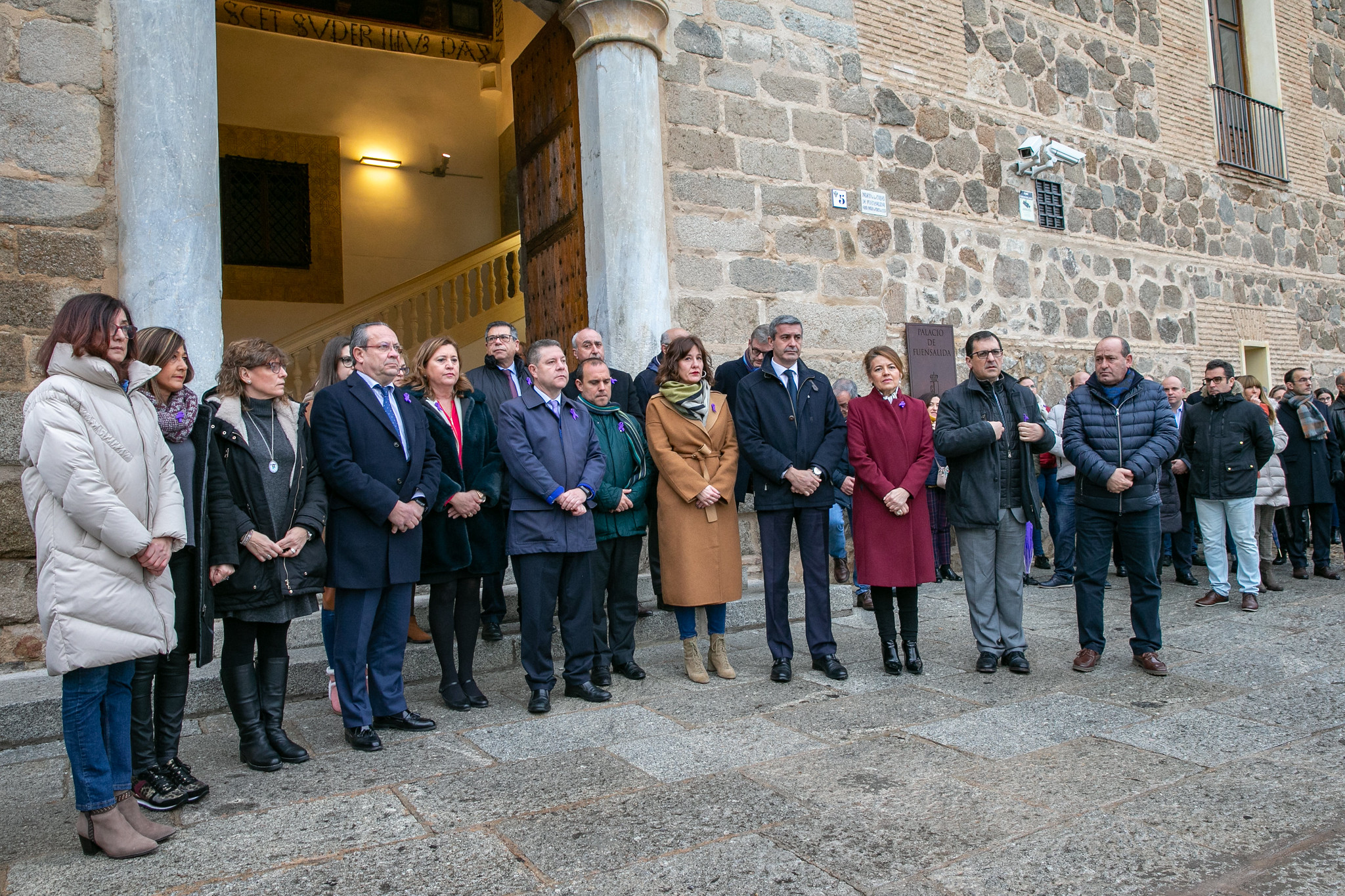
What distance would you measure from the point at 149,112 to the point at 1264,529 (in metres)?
8.25

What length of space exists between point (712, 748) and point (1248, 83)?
1221 centimetres

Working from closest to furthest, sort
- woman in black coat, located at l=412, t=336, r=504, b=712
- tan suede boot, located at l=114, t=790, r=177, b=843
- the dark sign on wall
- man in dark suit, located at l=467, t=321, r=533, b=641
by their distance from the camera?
tan suede boot, located at l=114, t=790, r=177, b=843 → woman in black coat, located at l=412, t=336, r=504, b=712 → man in dark suit, located at l=467, t=321, r=533, b=641 → the dark sign on wall

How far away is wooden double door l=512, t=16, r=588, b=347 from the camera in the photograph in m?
7.13

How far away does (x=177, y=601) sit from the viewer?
11.1 ft

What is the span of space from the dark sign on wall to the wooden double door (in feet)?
9.79

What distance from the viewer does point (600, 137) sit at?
262 inches

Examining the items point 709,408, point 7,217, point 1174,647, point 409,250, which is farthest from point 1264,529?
point 409,250

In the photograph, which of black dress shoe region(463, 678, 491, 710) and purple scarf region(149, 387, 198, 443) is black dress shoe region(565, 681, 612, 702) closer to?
black dress shoe region(463, 678, 491, 710)

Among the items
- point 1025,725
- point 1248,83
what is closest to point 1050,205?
point 1248,83

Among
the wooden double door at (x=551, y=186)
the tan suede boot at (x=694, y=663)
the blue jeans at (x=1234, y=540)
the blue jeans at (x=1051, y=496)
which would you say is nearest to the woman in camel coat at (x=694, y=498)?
the tan suede boot at (x=694, y=663)

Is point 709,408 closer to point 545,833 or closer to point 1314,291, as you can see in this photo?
point 545,833

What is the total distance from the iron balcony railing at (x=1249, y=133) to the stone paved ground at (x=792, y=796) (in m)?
8.30

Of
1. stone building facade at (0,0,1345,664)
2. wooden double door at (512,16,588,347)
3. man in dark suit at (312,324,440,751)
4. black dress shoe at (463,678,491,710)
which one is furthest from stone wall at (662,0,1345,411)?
black dress shoe at (463,678,491,710)

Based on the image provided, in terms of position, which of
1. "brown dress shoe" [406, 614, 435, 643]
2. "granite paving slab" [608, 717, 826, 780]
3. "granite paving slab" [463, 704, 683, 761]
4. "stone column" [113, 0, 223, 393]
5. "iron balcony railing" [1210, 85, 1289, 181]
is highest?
"iron balcony railing" [1210, 85, 1289, 181]
